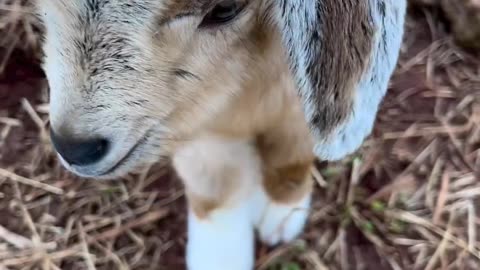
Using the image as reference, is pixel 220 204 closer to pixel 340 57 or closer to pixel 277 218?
pixel 277 218

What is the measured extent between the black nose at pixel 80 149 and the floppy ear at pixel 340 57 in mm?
314

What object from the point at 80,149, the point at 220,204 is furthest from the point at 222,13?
the point at 220,204

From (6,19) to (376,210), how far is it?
3.70ft

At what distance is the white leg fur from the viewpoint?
77.2 inches

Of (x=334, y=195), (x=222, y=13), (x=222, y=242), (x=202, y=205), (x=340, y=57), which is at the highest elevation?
(x=222, y=13)

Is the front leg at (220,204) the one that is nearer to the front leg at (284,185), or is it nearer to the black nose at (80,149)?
the front leg at (284,185)

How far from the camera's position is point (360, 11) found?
1215 millimetres

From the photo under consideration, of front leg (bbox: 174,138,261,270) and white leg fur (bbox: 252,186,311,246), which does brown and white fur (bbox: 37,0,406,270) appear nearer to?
front leg (bbox: 174,138,261,270)

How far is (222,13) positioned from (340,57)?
19 cm

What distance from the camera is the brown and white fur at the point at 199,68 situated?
1.17m

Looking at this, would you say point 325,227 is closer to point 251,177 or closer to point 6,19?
point 251,177

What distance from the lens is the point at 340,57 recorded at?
125 cm

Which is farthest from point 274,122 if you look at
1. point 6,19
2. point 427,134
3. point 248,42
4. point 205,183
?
point 6,19

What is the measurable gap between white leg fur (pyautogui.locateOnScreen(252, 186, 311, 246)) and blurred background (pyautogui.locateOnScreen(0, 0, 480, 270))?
31 mm
